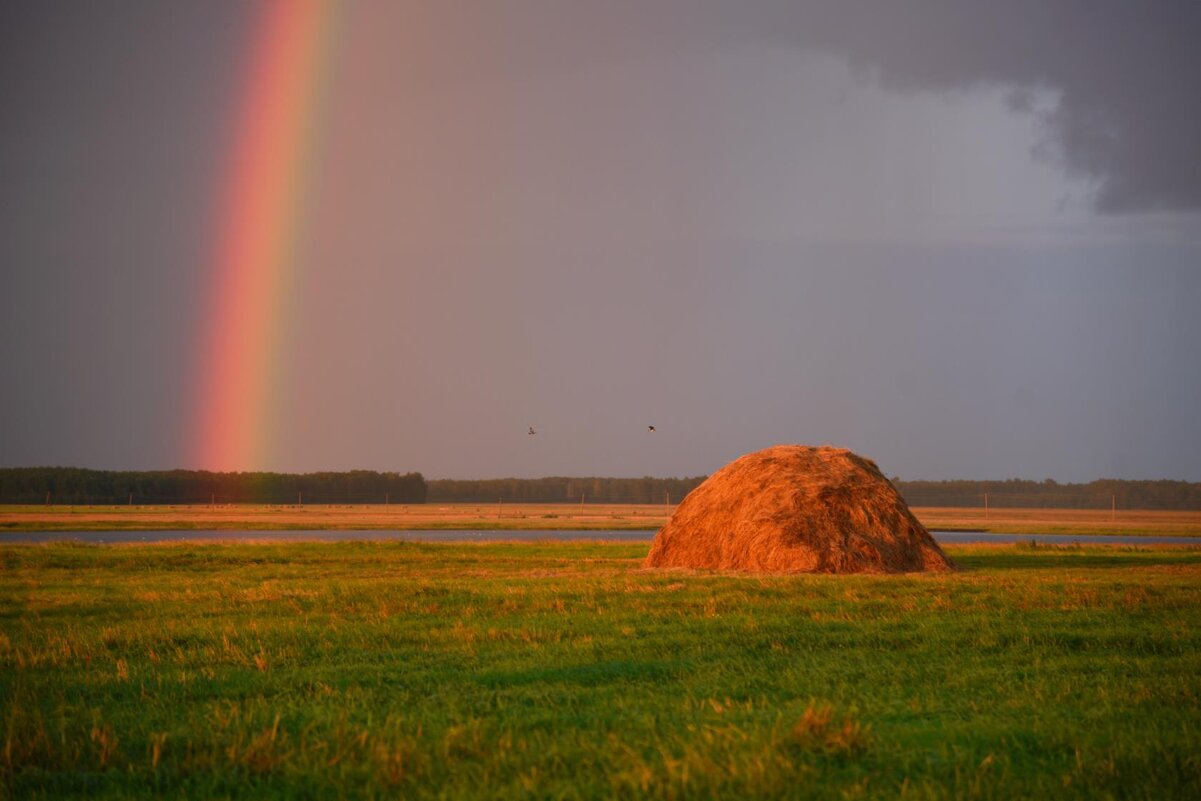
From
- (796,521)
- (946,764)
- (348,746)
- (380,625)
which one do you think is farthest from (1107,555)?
(348,746)

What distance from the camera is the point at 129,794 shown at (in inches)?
268

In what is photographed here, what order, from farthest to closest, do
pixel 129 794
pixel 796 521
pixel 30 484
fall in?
pixel 30 484 → pixel 796 521 → pixel 129 794

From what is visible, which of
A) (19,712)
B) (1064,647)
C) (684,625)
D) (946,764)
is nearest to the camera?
(946,764)

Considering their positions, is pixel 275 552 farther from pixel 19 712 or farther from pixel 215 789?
pixel 215 789

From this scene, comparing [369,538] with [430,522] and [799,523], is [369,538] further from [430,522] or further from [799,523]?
[799,523]

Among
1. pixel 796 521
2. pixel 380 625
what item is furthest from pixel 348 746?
pixel 796 521

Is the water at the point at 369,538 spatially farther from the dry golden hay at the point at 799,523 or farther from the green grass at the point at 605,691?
the green grass at the point at 605,691

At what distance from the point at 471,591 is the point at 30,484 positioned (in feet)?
645

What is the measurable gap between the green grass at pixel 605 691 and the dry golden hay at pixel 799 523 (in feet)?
23.4

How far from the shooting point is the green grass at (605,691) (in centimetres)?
705

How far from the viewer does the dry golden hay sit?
1141 inches

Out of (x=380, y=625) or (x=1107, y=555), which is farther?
(x=1107, y=555)

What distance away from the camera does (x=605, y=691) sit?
10234 mm

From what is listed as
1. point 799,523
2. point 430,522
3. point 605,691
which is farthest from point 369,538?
point 605,691
